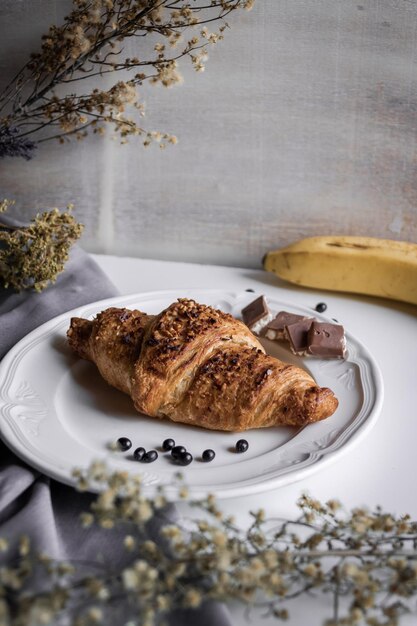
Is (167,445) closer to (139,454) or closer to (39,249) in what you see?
(139,454)

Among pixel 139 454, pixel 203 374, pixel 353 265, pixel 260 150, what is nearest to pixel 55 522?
pixel 139 454

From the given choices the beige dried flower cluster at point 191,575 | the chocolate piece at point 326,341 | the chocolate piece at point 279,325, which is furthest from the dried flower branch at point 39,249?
the beige dried flower cluster at point 191,575

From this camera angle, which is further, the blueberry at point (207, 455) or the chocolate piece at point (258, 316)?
the chocolate piece at point (258, 316)

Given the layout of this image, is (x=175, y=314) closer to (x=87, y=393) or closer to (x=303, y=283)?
(x=87, y=393)

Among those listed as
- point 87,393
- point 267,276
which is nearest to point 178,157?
point 267,276

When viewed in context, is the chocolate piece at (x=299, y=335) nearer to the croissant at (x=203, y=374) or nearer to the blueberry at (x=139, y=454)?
the croissant at (x=203, y=374)

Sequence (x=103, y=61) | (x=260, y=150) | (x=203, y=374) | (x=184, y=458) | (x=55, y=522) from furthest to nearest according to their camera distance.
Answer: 1. (x=260, y=150)
2. (x=103, y=61)
3. (x=203, y=374)
4. (x=184, y=458)
5. (x=55, y=522)

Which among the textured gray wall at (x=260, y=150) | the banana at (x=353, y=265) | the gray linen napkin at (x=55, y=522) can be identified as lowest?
the gray linen napkin at (x=55, y=522)

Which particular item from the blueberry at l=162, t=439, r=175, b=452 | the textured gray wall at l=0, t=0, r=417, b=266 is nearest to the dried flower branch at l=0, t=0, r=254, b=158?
the textured gray wall at l=0, t=0, r=417, b=266
